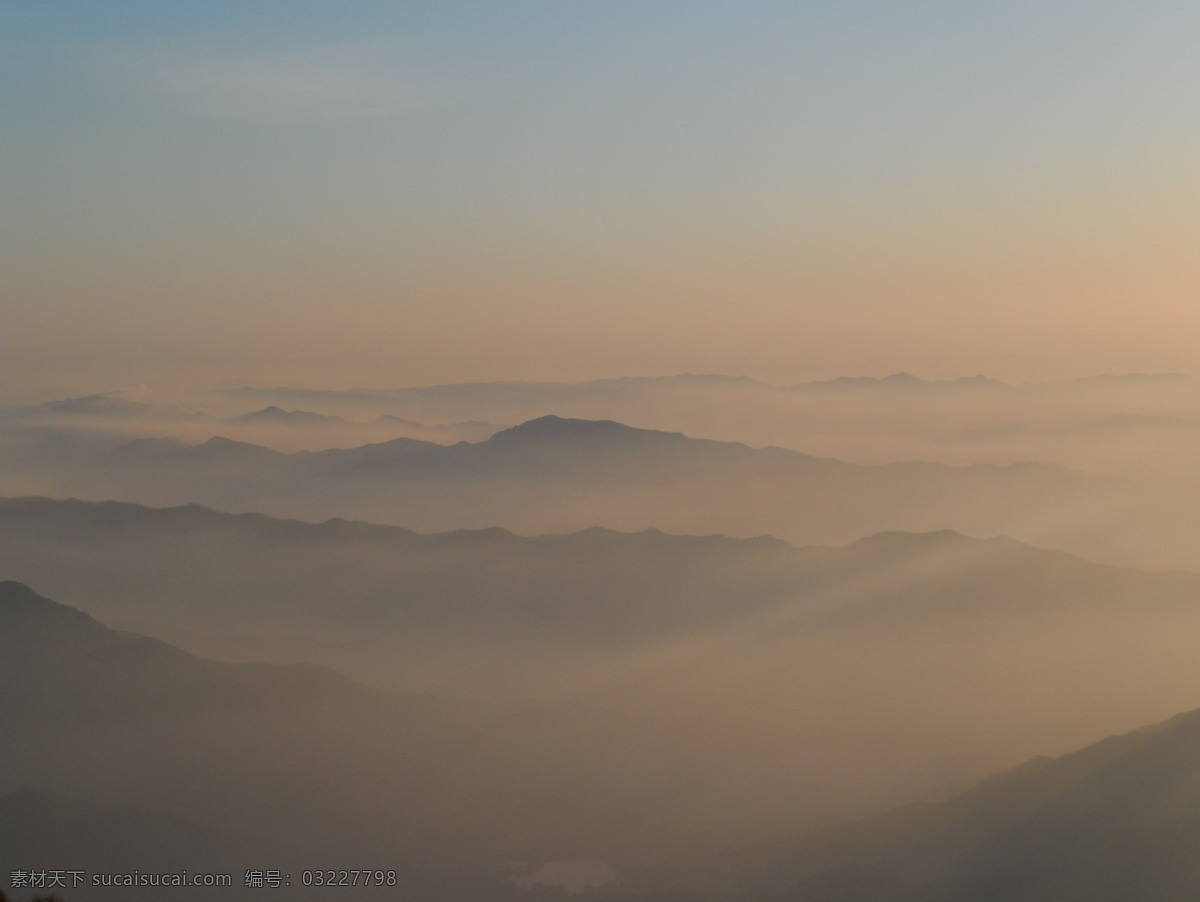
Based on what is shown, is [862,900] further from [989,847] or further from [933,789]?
[933,789]

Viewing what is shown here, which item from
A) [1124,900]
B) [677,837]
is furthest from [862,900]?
[677,837]

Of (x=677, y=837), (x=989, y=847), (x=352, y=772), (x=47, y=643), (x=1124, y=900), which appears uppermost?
(x=47, y=643)

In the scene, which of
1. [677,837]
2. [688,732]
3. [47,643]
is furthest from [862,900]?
[47,643]

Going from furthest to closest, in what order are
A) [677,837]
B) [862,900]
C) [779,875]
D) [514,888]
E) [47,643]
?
[47,643] < [677,837] < [514,888] < [779,875] < [862,900]

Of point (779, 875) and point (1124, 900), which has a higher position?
point (779, 875)

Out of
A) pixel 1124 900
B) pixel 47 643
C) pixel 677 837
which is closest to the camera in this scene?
pixel 1124 900

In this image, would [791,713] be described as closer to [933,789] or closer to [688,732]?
[688,732]

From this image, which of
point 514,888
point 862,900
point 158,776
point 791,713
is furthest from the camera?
point 791,713

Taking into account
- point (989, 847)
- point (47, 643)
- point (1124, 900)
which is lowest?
point (1124, 900)

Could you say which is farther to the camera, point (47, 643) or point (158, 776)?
point (47, 643)
